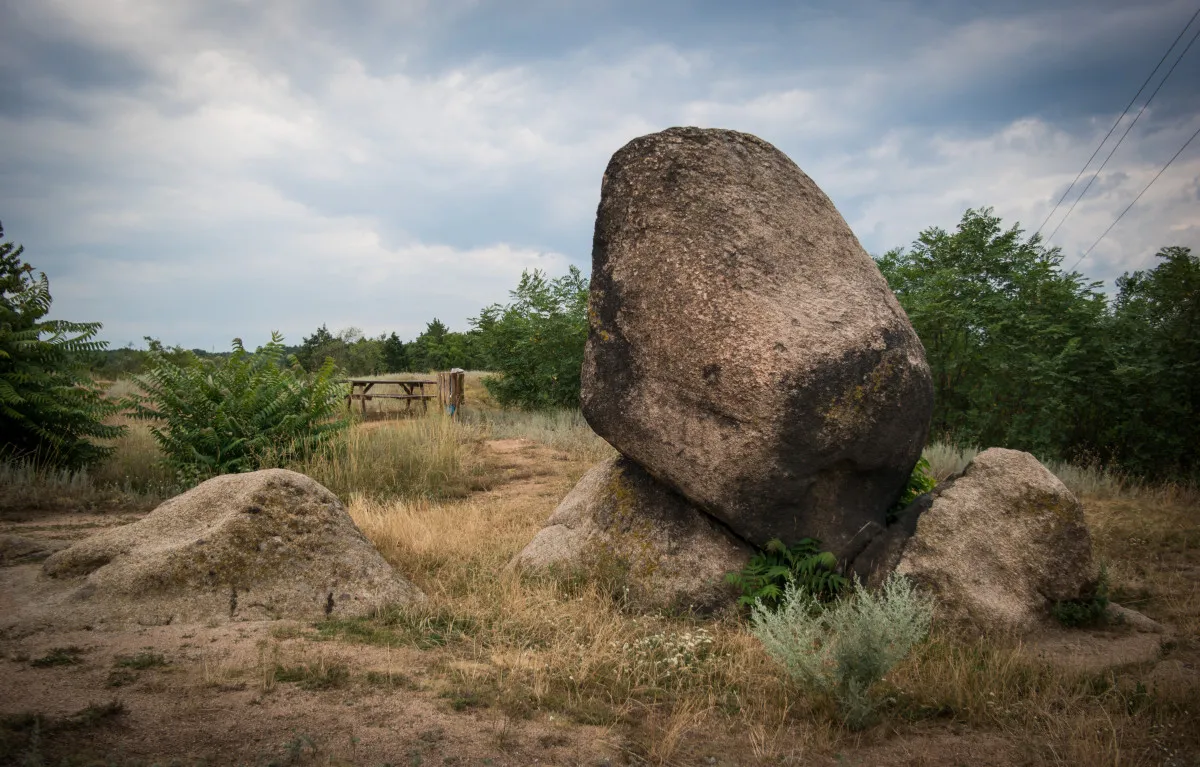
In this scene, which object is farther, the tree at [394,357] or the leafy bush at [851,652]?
the tree at [394,357]

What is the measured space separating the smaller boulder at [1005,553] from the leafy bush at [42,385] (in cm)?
883

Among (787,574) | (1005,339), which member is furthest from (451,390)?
(787,574)

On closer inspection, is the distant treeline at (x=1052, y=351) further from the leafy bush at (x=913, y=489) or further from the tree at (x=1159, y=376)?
the leafy bush at (x=913, y=489)

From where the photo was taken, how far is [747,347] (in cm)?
470

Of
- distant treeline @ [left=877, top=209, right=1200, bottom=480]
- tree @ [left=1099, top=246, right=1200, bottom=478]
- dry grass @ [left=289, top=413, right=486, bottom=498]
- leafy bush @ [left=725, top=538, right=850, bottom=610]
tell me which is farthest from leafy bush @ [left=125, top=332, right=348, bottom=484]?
tree @ [left=1099, top=246, right=1200, bottom=478]

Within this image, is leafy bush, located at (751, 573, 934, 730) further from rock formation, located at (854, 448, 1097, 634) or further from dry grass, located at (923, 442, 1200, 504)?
dry grass, located at (923, 442, 1200, 504)

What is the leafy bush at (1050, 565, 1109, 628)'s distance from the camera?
4719mm

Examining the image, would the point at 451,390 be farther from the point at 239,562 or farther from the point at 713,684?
the point at 713,684

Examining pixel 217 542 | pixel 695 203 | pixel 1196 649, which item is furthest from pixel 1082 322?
pixel 217 542

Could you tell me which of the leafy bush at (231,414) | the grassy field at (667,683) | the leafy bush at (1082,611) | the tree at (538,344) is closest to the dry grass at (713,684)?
the grassy field at (667,683)

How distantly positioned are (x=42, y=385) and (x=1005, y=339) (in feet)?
43.7

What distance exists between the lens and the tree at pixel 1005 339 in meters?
10.8

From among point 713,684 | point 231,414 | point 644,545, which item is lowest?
point 713,684

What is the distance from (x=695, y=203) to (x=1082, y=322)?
866 centimetres
